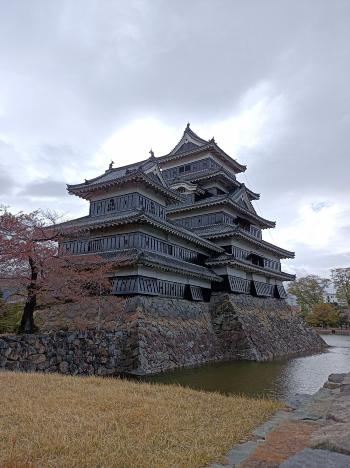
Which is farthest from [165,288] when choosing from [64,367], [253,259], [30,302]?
[253,259]

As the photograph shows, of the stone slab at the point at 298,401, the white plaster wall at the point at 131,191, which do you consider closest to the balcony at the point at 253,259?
the white plaster wall at the point at 131,191

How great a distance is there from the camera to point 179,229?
2233 cm

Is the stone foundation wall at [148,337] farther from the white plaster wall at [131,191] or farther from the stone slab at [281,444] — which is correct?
the stone slab at [281,444]

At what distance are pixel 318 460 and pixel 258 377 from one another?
13186 mm

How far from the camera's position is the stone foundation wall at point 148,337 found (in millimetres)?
13531

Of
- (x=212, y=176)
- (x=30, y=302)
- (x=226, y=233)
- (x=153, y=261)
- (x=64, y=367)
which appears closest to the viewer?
(x=64, y=367)

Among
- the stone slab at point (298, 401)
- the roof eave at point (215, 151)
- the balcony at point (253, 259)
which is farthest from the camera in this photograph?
the roof eave at point (215, 151)

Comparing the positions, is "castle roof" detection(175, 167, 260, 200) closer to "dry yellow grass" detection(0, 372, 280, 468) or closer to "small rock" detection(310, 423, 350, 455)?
"dry yellow grass" detection(0, 372, 280, 468)

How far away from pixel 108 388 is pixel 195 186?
22644 mm

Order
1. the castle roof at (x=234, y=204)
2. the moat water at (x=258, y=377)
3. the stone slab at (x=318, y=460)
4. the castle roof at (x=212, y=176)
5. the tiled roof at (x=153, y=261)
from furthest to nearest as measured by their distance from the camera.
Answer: the castle roof at (x=212, y=176) → the castle roof at (x=234, y=204) → the tiled roof at (x=153, y=261) → the moat water at (x=258, y=377) → the stone slab at (x=318, y=460)

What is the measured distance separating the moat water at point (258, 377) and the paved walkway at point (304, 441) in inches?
236

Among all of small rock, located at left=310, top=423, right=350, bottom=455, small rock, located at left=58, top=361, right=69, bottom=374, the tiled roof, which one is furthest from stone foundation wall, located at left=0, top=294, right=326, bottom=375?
small rock, located at left=310, top=423, right=350, bottom=455

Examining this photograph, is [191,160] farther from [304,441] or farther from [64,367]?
[304,441]

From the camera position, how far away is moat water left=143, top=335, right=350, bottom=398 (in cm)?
1296
